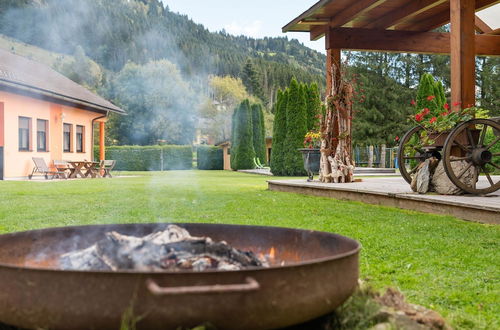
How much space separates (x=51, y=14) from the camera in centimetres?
475

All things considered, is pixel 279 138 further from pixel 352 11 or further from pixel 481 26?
pixel 352 11

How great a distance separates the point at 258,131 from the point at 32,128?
1151 centimetres

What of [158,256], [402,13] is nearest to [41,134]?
[402,13]

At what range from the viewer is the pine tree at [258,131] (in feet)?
78.4

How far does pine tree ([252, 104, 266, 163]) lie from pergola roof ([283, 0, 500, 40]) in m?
14.6

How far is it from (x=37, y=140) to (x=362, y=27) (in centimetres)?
1096

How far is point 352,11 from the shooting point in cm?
770

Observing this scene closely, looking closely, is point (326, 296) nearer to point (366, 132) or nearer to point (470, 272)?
point (470, 272)

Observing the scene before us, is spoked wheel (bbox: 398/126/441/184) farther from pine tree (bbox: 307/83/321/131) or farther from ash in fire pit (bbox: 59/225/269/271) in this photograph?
pine tree (bbox: 307/83/321/131)

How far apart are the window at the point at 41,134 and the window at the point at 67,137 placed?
4.00 feet

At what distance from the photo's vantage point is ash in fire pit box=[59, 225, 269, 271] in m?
1.65

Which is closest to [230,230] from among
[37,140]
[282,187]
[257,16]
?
[257,16]

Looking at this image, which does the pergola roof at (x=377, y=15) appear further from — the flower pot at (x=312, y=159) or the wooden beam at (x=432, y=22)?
the flower pot at (x=312, y=159)

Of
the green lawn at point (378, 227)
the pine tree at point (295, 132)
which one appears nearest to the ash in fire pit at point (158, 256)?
the green lawn at point (378, 227)
